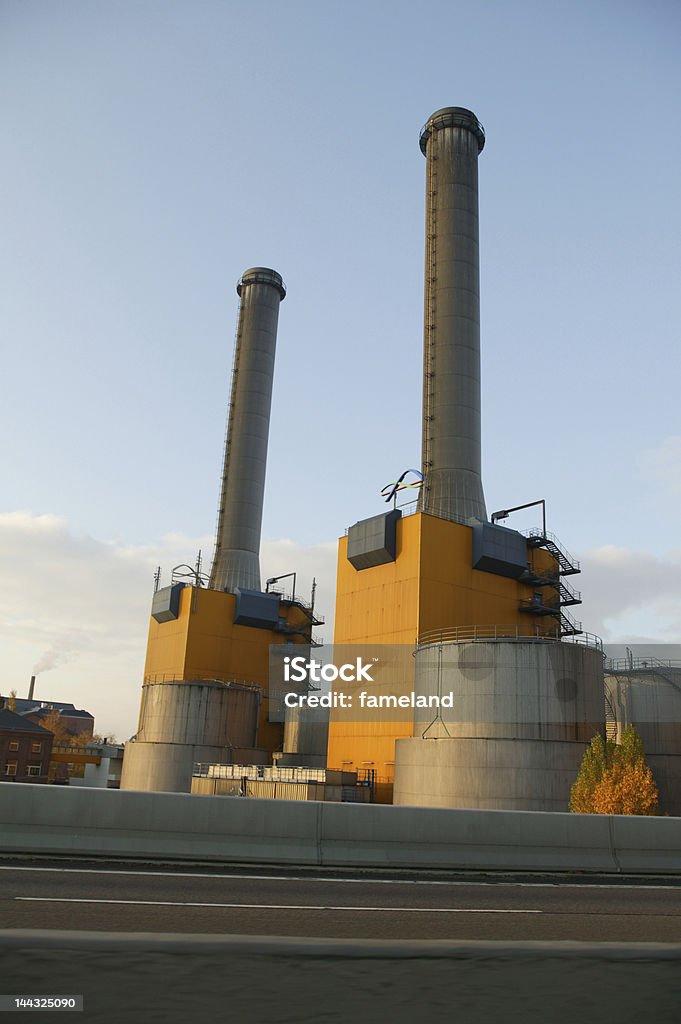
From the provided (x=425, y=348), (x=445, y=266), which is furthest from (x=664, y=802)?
(x=445, y=266)

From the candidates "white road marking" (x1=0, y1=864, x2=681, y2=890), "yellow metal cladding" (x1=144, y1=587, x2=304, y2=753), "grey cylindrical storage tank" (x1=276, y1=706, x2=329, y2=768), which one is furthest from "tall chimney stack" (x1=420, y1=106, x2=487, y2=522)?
"white road marking" (x1=0, y1=864, x2=681, y2=890)

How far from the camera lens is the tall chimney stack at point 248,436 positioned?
7162 cm

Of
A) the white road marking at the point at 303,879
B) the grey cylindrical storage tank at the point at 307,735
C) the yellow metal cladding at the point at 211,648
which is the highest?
the yellow metal cladding at the point at 211,648

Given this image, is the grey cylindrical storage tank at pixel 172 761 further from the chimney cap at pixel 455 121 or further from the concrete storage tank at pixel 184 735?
the chimney cap at pixel 455 121

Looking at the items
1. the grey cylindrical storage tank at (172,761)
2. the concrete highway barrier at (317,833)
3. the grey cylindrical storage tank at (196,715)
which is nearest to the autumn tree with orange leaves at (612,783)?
the concrete highway barrier at (317,833)

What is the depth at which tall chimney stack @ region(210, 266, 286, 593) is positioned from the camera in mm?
71625

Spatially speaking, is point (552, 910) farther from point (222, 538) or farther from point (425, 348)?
point (222, 538)

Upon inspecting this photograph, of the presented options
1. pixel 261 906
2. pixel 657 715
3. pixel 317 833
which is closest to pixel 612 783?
pixel 657 715

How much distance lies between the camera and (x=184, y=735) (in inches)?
Answer: 2127

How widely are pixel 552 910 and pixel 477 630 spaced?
111 ft

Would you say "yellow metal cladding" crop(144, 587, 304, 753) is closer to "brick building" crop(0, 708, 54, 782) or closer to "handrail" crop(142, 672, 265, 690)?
"handrail" crop(142, 672, 265, 690)

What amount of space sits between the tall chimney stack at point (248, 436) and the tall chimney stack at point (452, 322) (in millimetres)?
26395

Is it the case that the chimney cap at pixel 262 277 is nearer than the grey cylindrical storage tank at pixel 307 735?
No

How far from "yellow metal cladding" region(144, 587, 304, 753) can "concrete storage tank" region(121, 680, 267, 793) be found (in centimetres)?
667
